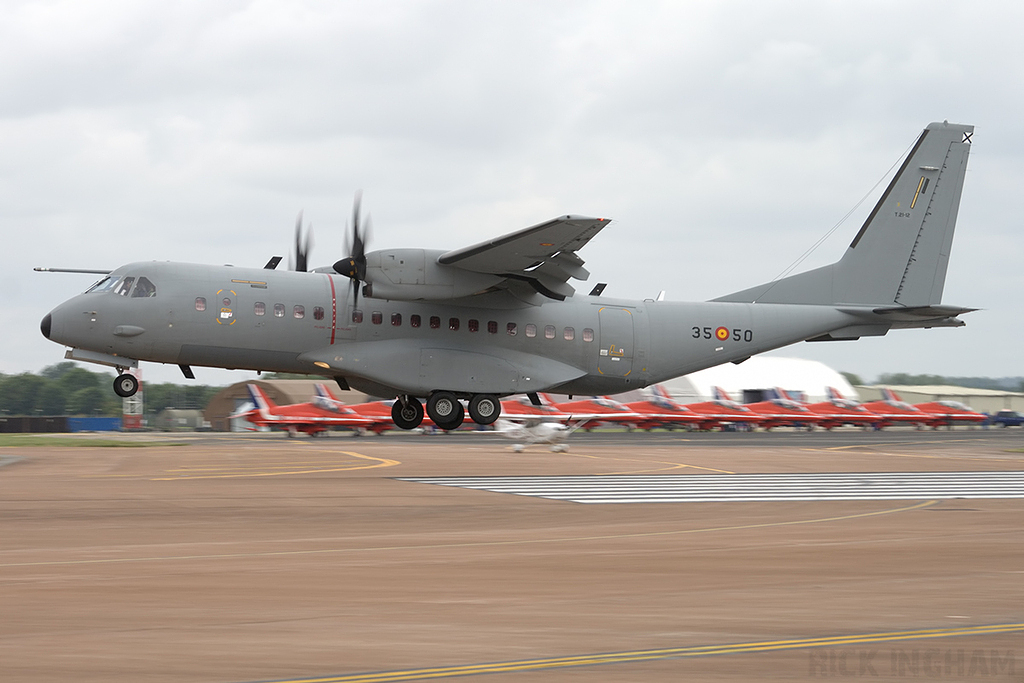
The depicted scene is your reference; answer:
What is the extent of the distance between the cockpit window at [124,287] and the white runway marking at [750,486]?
945 centimetres

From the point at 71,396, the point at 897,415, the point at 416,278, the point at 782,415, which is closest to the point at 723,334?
the point at 416,278

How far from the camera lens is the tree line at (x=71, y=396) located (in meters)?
99.7

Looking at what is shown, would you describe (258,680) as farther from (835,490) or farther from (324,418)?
(324,418)

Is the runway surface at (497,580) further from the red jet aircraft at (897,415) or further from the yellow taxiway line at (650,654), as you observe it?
the red jet aircraft at (897,415)

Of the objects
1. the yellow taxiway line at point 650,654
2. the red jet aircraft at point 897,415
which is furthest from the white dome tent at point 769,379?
the yellow taxiway line at point 650,654

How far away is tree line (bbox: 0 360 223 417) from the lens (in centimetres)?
9973

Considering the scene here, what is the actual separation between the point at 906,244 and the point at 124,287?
953 inches

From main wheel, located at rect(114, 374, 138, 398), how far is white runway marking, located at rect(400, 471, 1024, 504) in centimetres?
898

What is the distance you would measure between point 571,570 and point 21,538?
733 centimetres

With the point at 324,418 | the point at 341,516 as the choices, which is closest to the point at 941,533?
the point at 341,516

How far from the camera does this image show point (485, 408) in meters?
30.0

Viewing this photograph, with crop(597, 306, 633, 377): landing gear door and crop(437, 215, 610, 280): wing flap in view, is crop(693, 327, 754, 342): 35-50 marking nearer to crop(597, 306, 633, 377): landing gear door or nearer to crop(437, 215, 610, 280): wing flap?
crop(597, 306, 633, 377): landing gear door

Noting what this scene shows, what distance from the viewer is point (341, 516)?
667 inches

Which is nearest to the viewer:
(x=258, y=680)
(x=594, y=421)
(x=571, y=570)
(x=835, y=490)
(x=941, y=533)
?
→ (x=258, y=680)
